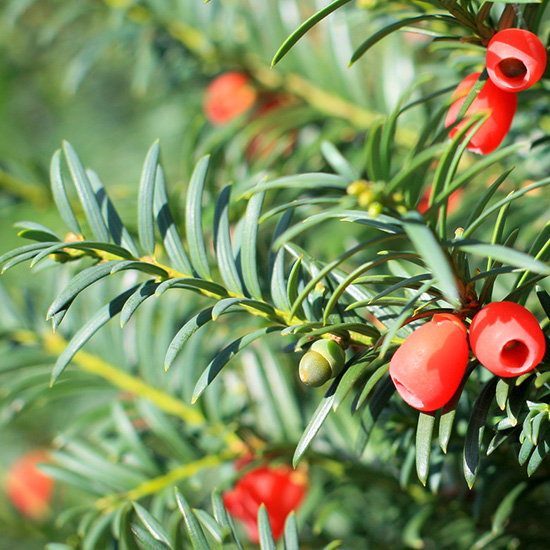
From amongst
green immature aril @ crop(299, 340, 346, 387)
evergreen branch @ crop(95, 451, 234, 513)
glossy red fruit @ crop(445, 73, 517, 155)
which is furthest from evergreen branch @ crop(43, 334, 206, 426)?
glossy red fruit @ crop(445, 73, 517, 155)

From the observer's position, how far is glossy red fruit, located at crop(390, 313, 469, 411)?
30cm

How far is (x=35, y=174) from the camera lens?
75cm

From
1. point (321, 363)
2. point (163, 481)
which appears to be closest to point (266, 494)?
point (163, 481)

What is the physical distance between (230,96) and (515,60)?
1.96ft

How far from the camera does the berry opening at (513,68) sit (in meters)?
0.33

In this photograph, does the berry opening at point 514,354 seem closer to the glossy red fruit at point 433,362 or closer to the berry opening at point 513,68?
the glossy red fruit at point 433,362

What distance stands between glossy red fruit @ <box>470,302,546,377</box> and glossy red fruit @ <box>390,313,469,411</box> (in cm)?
1

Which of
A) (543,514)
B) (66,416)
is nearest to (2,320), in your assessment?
(543,514)

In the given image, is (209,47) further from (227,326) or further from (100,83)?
(100,83)

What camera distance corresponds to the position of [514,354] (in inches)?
12.4

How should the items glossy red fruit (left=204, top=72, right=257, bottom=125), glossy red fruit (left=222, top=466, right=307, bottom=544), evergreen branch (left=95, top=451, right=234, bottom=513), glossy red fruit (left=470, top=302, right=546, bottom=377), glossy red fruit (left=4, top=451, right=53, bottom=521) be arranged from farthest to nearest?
glossy red fruit (left=4, top=451, right=53, bottom=521)
glossy red fruit (left=204, top=72, right=257, bottom=125)
glossy red fruit (left=222, top=466, right=307, bottom=544)
evergreen branch (left=95, top=451, right=234, bottom=513)
glossy red fruit (left=470, top=302, right=546, bottom=377)

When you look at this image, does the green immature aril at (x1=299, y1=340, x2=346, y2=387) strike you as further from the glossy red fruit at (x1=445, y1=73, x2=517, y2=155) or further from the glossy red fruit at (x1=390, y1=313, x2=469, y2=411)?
the glossy red fruit at (x1=445, y1=73, x2=517, y2=155)

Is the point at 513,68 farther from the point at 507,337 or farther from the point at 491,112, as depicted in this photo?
the point at 507,337

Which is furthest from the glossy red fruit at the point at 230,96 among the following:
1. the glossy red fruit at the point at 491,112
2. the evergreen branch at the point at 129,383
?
the glossy red fruit at the point at 491,112
